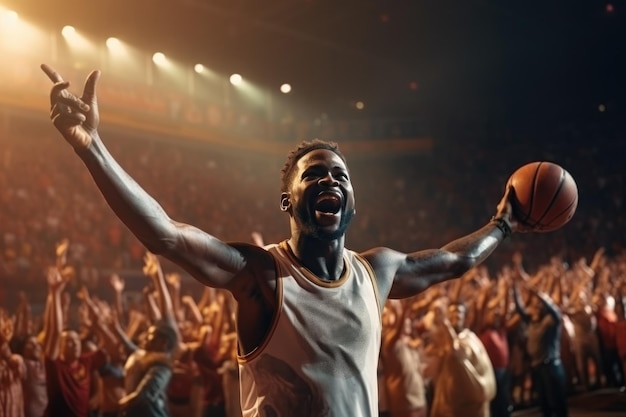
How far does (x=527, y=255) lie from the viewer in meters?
19.6

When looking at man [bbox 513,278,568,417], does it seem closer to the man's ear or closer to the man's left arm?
the man's left arm

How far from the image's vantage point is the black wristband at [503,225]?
3057 mm

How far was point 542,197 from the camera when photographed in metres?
3.07

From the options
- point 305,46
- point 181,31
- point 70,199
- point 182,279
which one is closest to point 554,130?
point 305,46

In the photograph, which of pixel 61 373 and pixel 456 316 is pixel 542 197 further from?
pixel 456 316

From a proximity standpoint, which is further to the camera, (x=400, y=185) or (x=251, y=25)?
(x=400, y=185)

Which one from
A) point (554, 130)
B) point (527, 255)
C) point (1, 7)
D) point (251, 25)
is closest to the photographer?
point (1, 7)

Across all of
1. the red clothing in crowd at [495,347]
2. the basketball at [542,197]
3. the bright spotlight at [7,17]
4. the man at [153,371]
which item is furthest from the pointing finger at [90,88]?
the bright spotlight at [7,17]

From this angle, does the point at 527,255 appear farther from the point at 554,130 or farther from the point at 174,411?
the point at 174,411

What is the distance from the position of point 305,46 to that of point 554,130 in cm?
742

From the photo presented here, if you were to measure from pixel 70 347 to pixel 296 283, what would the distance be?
3.78 m

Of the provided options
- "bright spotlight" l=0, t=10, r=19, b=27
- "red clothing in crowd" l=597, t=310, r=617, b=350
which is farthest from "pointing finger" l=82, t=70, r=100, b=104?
"bright spotlight" l=0, t=10, r=19, b=27

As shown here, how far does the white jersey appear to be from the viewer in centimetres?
226

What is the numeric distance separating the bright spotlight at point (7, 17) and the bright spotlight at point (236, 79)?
7270 millimetres
